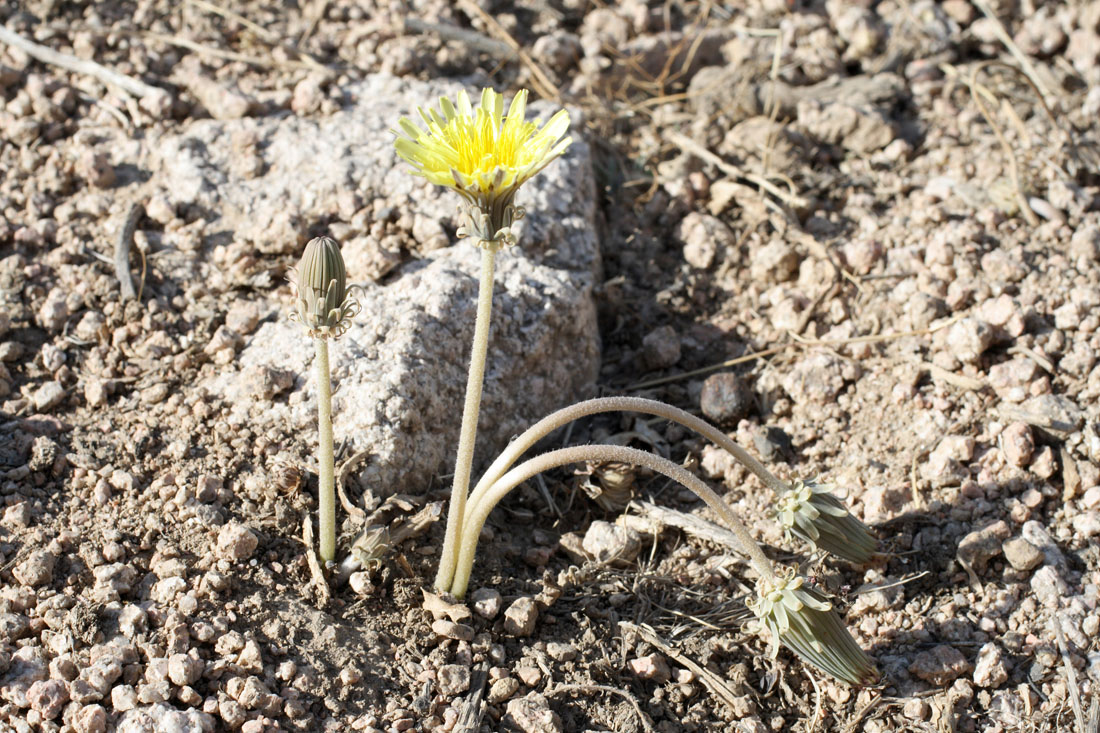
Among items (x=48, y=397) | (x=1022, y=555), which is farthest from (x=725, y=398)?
(x=48, y=397)

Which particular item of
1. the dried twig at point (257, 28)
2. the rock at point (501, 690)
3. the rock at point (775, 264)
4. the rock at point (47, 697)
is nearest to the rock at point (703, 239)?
the rock at point (775, 264)

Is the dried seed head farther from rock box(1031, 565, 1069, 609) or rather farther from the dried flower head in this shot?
rock box(1031, 565, 1069, 609)

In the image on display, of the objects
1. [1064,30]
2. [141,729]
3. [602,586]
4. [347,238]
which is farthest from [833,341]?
[141,729]

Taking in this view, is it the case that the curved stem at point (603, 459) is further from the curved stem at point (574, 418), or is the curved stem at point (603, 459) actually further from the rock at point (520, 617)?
the rock at point (520, 617)

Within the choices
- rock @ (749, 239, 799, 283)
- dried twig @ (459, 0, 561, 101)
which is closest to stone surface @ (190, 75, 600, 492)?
dried twig @ (459, 0, 561, 101)

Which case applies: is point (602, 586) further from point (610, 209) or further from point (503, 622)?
point (610, 209)

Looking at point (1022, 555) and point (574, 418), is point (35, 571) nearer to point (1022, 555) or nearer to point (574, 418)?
point (574, 418)
